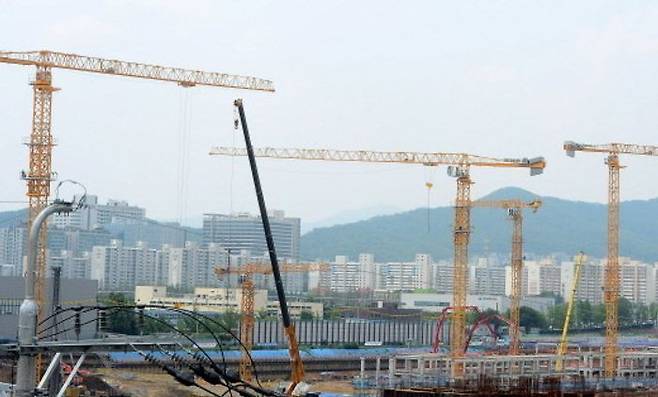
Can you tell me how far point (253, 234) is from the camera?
146375 millimetres

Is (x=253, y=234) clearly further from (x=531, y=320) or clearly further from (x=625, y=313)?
(x=531, y=320)

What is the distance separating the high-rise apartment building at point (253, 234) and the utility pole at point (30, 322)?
13450 cm

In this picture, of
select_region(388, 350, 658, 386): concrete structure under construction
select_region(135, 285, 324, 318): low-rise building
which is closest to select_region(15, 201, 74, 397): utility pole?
select_region(388, 350, 658, 386): concrete structure under construction

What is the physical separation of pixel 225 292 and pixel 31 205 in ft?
164

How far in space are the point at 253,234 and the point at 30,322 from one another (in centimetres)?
13842

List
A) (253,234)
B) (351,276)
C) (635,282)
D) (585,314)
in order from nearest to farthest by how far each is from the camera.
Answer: (585,314)
(635,282)
(253,234)
(351,276)

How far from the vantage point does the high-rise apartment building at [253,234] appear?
145750 millimetres

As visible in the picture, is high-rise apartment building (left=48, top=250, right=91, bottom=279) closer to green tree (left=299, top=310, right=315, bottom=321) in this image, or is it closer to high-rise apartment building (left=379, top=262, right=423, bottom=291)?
high-rise apartment building (left=379, top=262, right=423, bottom=291)

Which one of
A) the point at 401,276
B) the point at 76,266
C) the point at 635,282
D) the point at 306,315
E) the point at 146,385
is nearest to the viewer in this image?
the point at 146,385

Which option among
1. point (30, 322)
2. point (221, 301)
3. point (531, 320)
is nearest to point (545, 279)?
point (531, 320)

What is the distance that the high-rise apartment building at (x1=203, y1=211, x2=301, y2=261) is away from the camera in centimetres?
14575

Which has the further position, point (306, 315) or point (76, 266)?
point (76, 266)

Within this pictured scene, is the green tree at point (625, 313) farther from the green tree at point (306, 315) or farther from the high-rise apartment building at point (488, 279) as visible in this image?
the high-rise apartment building at point (488, 279)

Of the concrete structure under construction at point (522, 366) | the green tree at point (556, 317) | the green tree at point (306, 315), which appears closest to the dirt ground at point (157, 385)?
the concrete structure under construction at point (522, 366)
